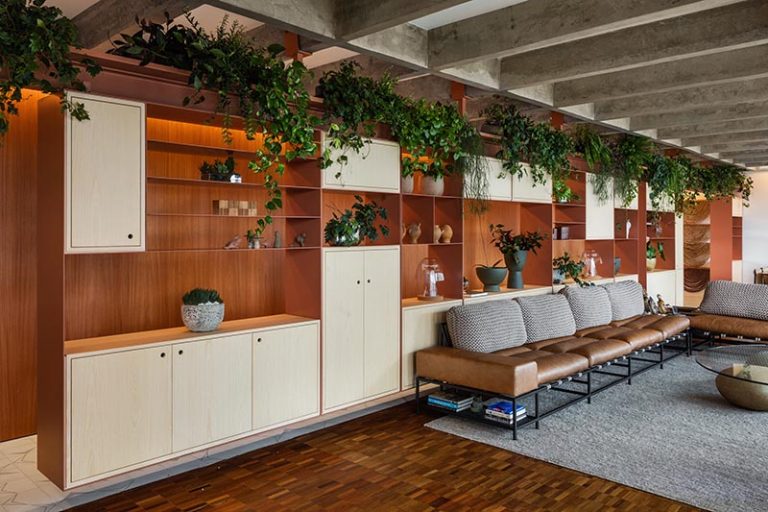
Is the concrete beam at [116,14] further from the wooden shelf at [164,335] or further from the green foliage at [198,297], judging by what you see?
the wooden shelf at [164,335]

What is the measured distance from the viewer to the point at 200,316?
384 centimetres

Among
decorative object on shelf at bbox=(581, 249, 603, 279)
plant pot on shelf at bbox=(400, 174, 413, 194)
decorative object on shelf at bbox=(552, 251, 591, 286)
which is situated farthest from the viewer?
decorative object on shelf at bbox=(581, 249, 603, 279)

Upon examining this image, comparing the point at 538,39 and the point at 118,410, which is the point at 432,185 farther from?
the point at 118,410

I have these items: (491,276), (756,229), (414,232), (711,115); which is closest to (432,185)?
(414,232)

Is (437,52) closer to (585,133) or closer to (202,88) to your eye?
(202,88)

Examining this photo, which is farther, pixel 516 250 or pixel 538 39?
pixel 516 250

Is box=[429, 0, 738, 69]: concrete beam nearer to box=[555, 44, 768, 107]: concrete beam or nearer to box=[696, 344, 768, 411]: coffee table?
box=[555, 44, 768, 107]: concrete beam

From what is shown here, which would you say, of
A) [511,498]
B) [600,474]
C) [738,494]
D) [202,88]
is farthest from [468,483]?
[202,88]

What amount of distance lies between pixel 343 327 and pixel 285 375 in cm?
61

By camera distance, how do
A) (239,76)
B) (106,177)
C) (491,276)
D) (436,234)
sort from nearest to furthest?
(106,177) < (239,76) < (436,234) < (491,276)

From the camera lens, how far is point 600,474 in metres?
3.62

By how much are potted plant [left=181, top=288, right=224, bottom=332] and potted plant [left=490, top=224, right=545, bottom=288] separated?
3.28m

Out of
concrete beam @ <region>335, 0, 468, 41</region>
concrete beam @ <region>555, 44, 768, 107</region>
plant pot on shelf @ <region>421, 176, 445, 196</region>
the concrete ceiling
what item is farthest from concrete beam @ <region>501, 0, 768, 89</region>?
concrete beam @ <region>335, 0, 468, 41</region>

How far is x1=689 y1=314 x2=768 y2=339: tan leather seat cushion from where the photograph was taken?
21.3ft
